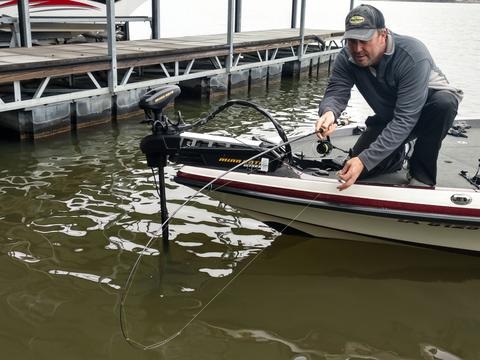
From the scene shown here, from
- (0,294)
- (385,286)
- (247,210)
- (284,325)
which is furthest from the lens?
(247,210)

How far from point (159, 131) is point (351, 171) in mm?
1601

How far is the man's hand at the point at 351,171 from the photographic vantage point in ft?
14.3

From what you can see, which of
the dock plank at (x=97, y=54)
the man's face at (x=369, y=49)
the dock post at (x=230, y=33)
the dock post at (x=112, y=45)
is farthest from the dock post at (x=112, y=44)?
the man's face at (x=369, y=49)

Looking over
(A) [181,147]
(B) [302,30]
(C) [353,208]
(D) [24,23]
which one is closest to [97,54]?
(D) [24,23]

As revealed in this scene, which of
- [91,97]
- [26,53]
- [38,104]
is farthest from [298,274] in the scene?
[26,53]

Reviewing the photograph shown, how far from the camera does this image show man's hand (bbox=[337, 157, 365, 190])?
14.3ft

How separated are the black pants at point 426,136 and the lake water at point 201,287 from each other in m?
0.88

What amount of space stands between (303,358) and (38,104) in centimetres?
619

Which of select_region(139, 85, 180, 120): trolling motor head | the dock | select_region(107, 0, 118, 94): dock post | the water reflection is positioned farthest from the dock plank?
select_region(139, 85, 180, 120): trolling motor head

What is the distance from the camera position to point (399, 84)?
4301mm

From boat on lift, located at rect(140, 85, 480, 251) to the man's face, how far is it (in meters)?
0.74

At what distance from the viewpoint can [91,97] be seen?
9789 millimetres

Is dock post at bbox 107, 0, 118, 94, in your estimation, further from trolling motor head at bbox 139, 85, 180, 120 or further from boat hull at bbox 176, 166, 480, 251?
trolling motor head at bbox 139, 85, 180, 120

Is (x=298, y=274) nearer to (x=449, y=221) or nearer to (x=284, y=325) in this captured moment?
(x=284, y=325)
